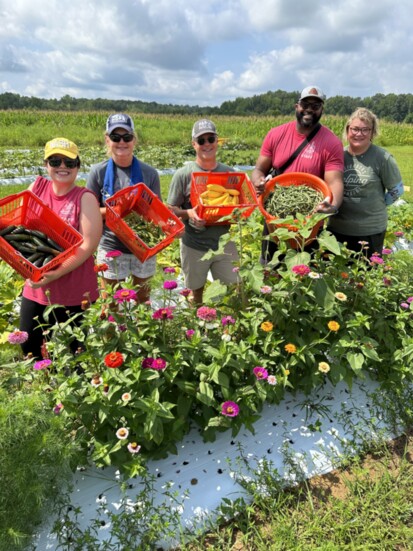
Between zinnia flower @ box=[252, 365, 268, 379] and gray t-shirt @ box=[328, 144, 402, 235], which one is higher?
gray t-shirt @ box=[328, 144, 402, 235]

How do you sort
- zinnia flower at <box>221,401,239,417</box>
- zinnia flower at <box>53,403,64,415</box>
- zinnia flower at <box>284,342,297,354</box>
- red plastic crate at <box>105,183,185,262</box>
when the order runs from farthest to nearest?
red plastic crate at <box>105,183,185,262</box> → zinnia flower at <box>284,342,297,354</box> → zinnia flower at <box>221,401,239,417</box> → zinnia flower at <box>53,403,64,415</box>

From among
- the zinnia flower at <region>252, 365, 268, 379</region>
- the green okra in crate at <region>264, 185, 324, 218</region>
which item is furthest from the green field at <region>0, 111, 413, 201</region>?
the zinnia flower at <region>252, 365, 268, 379</region>

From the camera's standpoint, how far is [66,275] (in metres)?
2.40

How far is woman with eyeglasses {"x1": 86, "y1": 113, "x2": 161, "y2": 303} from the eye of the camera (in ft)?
8.59

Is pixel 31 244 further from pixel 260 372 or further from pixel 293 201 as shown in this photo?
pixel 293 201

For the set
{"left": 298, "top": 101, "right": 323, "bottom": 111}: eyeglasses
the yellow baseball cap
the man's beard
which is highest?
{"left": 298, "top": 101, "right": 323, "bottom": 111}: eyeglasses

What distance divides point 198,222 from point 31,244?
108 centimetres

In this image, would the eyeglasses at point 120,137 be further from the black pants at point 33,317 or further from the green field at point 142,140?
the green field at point 142,140

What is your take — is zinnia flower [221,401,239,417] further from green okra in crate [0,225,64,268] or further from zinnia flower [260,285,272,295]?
green okra in crate [0,225,64,268]

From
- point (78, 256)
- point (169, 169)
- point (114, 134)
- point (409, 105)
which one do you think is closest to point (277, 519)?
point (78, 256)

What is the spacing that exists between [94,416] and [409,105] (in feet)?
281

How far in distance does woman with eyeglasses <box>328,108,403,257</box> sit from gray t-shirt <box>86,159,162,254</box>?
1.46 meters

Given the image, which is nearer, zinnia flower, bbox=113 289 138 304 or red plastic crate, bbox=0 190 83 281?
zinnia flower, bbox=113 289 138 304

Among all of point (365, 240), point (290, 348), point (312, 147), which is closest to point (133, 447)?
point (290, 348)
